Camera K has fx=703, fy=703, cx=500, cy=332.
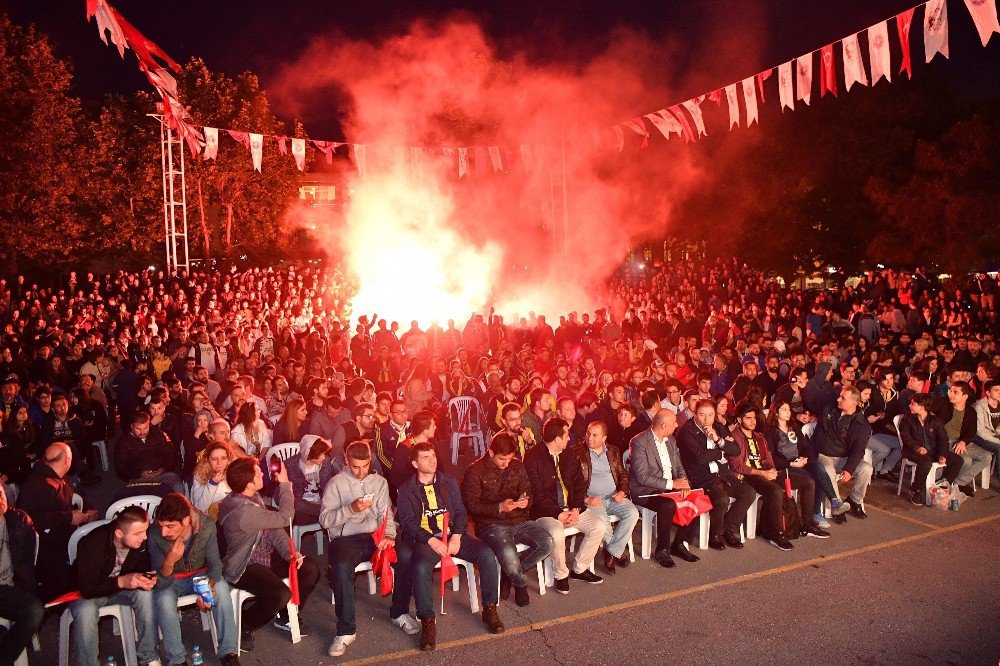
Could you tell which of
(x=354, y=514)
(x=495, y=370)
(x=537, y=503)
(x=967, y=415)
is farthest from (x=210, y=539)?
(x=967, y=415)

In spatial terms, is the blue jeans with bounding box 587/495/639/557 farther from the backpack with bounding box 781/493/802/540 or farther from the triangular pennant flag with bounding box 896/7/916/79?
the triangular pennant flag with bounding box 896/7/916/79

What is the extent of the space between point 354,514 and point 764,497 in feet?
12.6

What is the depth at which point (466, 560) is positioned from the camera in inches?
215

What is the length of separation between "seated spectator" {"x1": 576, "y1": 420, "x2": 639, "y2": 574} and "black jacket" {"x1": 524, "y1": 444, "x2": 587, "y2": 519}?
86 mm

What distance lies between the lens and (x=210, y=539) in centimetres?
491

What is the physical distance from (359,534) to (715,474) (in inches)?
134

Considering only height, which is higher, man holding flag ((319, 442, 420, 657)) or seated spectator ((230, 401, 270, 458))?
seated spectator ((230, 401, 270, 458))

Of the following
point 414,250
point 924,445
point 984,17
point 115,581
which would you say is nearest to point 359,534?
point 115,581

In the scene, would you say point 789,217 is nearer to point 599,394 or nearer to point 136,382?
point 599,394

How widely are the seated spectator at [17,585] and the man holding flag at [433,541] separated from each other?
93.9 inches

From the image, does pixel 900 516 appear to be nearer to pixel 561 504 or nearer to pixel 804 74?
pixel 561 504

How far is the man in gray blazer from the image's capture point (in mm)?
6301

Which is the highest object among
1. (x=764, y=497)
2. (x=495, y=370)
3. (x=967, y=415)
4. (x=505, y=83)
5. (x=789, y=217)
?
(x=505, y=83)

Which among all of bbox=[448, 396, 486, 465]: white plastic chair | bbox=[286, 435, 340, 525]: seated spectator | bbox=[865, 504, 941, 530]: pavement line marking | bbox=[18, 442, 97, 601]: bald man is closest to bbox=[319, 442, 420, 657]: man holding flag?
bbox=[286, 435, 340, 525]: seated spectator
